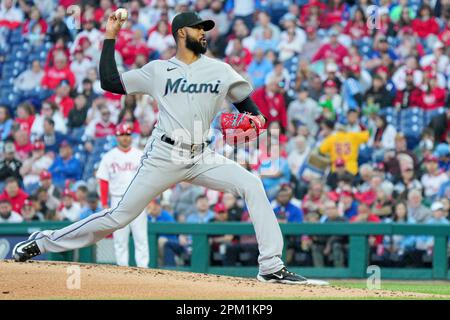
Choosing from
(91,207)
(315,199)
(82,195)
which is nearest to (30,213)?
(82,195)

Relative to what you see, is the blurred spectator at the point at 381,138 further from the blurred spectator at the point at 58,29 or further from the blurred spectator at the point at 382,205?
the blurred spectator at the point at 58,29

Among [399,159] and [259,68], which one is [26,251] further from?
[259,68]

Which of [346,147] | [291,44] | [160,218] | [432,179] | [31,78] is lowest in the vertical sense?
[160,218]

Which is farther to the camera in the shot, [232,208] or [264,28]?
[264,28]

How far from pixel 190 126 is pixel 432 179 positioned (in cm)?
685

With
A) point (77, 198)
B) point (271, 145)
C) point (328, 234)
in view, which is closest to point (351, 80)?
point (271, 145)

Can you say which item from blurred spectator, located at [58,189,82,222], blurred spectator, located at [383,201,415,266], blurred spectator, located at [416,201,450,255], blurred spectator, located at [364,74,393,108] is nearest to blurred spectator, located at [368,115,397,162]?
blurred spectator, located at [364,74,393,108]

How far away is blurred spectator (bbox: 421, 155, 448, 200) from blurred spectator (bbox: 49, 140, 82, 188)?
16.0 feet

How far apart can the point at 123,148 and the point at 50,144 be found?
383 centimetres

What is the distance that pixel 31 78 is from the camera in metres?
17.6

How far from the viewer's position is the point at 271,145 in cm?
1511

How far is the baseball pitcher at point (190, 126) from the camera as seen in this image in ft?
26.7

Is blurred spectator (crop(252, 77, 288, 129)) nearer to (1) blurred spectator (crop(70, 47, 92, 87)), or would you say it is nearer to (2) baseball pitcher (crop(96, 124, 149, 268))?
(1) blurred spectator (crop(70, 47, 92, 87))
